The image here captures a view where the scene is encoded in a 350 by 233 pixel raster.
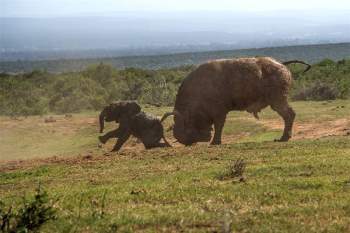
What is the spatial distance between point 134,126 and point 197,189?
936cm

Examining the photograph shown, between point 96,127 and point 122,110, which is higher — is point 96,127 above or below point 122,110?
below

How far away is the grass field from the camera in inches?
327

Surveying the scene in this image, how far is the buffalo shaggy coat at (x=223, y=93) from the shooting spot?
59.0ft

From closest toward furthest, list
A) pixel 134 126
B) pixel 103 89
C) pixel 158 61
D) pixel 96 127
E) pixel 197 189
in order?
pixel 197 189 → pixel 134 126 → pixel 96 127 → pixel 103 89 → pixel 158 61

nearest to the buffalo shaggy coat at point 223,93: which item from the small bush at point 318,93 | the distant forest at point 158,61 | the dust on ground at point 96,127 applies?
the dust on ground at point 96,127

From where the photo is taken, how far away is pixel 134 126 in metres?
19.6

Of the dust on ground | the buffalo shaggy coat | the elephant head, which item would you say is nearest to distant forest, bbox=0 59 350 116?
the dust on ground

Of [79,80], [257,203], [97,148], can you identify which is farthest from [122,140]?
[79,80]

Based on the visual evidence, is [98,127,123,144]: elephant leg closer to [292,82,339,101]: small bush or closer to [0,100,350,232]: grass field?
[0,100,350,232]: grass field

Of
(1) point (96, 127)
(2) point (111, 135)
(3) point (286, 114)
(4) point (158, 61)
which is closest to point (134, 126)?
(2) point (111, 135)

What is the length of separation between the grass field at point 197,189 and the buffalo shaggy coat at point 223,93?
2217 millimetres

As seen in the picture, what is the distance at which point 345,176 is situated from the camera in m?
10.9

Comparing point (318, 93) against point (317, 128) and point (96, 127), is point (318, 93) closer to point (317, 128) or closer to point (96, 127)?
point (317, 128)

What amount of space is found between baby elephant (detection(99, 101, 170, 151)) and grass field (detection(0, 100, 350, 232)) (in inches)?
128
